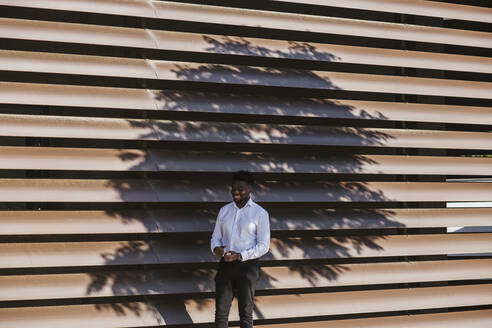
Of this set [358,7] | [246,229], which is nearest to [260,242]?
[246,229]

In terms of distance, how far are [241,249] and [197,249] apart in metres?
0.93

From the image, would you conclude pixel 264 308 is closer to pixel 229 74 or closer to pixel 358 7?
pixel 229 74

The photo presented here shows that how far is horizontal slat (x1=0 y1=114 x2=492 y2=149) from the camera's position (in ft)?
22.2

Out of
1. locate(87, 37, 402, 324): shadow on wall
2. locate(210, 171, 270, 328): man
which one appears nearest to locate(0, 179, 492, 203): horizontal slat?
locate(87, 37, 402, 324): shadow on wall

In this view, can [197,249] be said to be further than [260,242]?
Yes

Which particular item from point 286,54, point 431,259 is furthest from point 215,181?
point 431,259

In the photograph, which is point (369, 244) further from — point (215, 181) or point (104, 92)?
point (104, 92)

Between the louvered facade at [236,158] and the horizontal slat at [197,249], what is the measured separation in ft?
0.05

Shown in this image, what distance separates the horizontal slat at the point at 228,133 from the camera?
6777 millimetres

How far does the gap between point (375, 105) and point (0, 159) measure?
170 inches

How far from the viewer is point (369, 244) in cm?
820

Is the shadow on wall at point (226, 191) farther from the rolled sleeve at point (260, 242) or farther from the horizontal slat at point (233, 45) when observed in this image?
the rolled sleeve at point (260, 242)

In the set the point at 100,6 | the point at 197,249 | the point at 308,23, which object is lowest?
the point at 197,249

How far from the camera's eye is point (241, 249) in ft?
21.4
